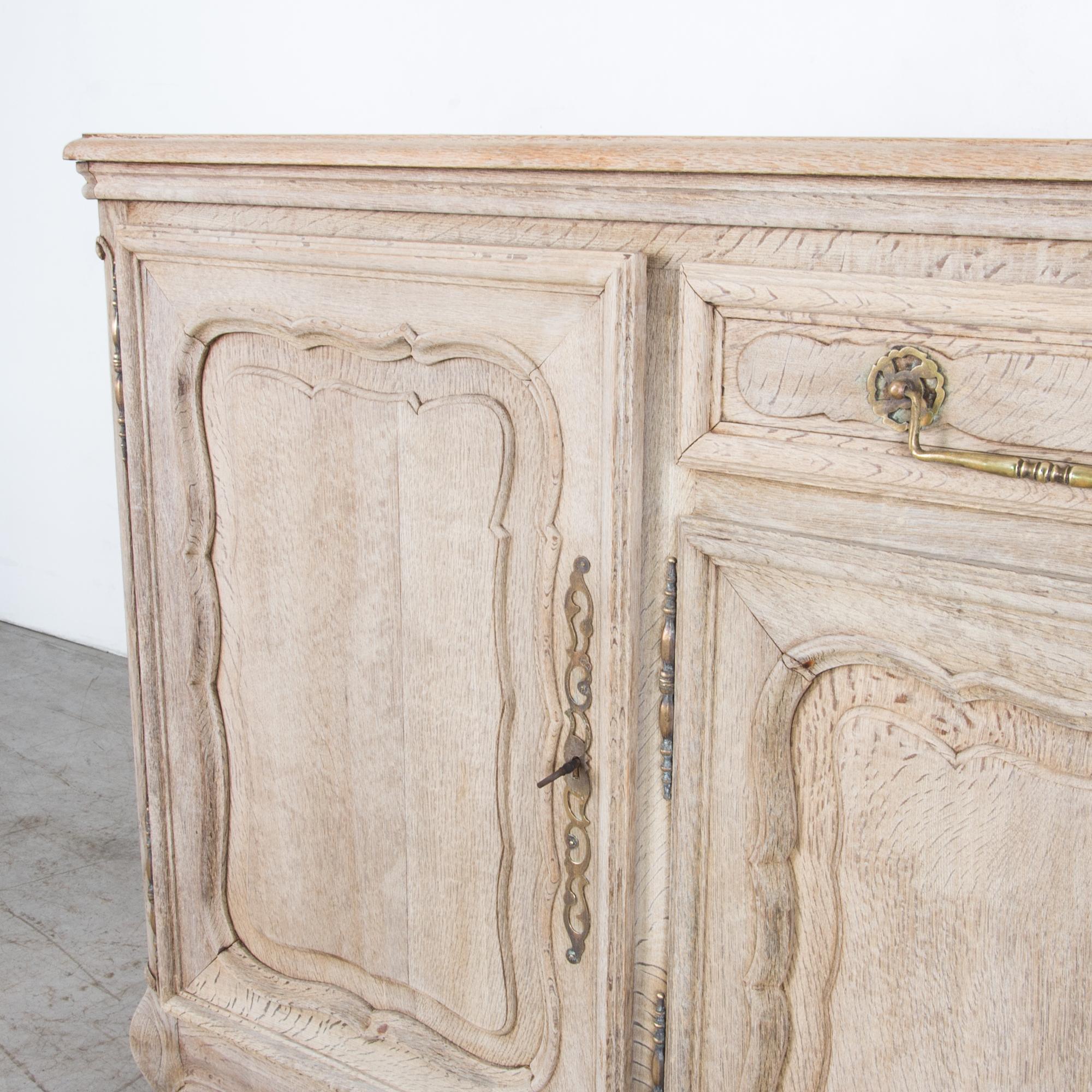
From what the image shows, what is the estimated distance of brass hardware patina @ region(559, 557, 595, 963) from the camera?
1030 mm

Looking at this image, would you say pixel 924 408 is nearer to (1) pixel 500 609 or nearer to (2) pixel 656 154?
(2) pixel 656 154

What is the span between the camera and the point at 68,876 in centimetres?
203

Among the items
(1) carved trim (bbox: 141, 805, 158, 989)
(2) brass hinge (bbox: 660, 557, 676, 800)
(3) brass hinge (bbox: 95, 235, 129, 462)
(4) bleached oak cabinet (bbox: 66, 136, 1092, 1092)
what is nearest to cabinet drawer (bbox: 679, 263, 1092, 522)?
(4) bleached oak cabinet (bbox: 66, 136, 1092, 1092)

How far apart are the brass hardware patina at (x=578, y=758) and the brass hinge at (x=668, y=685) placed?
0.21 ft

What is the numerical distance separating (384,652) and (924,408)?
572 mm

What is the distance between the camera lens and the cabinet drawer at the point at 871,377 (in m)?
0.79

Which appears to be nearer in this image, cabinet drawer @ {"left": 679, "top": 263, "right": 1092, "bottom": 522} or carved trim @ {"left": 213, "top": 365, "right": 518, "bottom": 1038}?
cabinet drawer @ {"left": 679, "top": 263, "right": 1092, "bottom": 522}

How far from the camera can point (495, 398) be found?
3.43ft

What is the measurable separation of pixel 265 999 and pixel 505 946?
340 millimetres

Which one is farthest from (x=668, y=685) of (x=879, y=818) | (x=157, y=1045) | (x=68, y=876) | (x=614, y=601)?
(x=68, y=876)

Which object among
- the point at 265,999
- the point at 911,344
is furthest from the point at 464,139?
the point at 265,999

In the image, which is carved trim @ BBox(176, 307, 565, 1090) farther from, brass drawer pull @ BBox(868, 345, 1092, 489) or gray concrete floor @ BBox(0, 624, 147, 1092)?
gray concrete floor @ BBox(0, 624, 147, 1092)

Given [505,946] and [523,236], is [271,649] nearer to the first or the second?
[505,946]

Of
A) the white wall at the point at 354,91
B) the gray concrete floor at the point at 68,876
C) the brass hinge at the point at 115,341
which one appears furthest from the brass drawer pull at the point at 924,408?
the gray concrete floor at the point at 68,876
